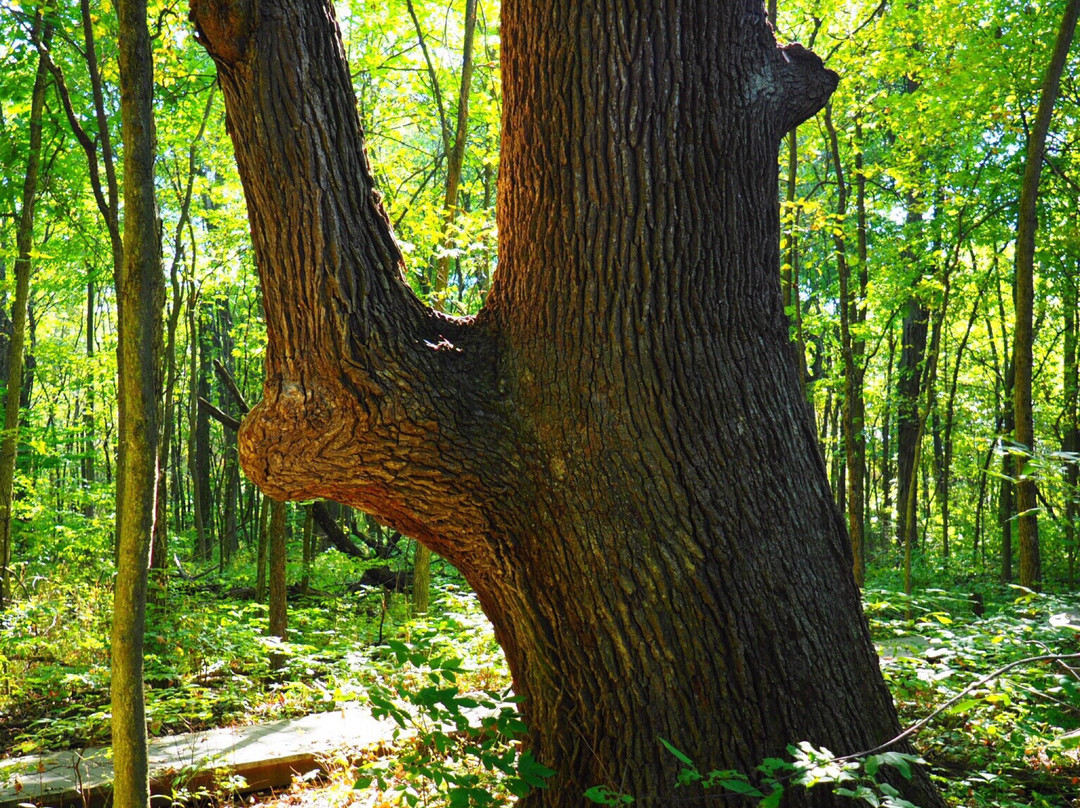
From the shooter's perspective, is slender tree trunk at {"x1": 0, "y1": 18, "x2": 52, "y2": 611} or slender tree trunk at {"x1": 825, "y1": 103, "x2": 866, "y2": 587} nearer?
slender tree trunk at {"x1": 0, "y1": 18, "x2": 52, "y2": 611}

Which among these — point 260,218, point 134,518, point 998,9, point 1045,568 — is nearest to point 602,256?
point 260,218

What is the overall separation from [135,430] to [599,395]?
158 centimetres

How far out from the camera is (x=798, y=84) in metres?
2.78

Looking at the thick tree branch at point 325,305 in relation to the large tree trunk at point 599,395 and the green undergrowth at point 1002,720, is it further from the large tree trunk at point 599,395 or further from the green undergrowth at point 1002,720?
the green undergrowth at point 1002,720

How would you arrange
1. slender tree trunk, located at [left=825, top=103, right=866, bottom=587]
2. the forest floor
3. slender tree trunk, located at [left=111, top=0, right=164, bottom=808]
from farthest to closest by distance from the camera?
slender tree trunk, located at [left=825, top=103, right=866, bottom=587] → the forest floor → slender tree trunk, located at [left=111, top=0, right=164, bottom=808]

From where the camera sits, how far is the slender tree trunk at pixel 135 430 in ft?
8.40

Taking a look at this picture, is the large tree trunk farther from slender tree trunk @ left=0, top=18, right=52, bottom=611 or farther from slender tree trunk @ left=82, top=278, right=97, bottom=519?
slender tree trunk @ left=82, top=278, right=97, bottom=519

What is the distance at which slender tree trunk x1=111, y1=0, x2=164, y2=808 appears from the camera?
2.56 m

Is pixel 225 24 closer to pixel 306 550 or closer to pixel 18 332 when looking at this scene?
pixel 18 332

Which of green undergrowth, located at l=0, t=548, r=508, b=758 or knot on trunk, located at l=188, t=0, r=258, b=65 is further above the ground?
knot on trunk, located at l=188, t=0, r=258, b=65

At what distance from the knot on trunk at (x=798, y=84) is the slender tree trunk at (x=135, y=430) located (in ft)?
7.25

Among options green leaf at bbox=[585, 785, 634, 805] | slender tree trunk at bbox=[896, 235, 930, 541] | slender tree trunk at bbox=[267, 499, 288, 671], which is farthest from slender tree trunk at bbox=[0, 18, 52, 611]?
slender tree trunk at bbox=[896, 235, 930, 541]

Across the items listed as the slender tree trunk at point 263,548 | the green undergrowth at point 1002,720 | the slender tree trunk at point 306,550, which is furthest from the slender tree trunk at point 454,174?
the green undergrowth at point 1002,720

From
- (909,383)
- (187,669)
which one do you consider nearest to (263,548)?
(187,669)
